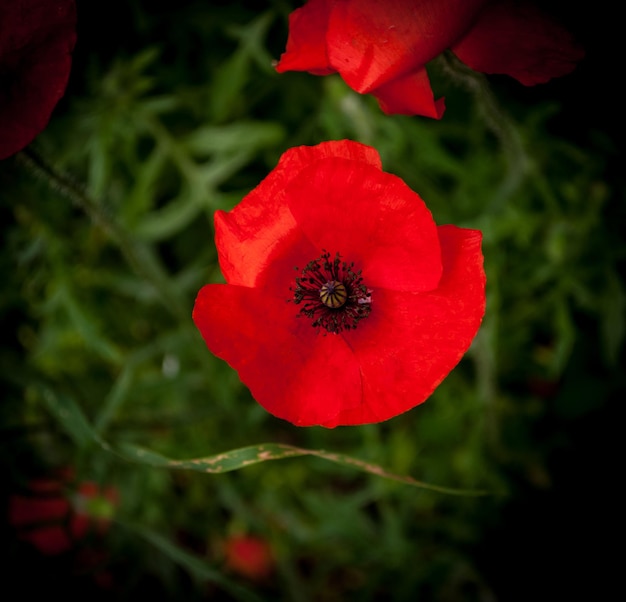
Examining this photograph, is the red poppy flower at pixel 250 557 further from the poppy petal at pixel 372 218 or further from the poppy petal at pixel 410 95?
the poppy petal at pixel 410 95

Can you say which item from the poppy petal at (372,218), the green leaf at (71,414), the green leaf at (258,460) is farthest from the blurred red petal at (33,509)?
the poppy petal at (372,218)

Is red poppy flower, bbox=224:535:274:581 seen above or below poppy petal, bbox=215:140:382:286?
below

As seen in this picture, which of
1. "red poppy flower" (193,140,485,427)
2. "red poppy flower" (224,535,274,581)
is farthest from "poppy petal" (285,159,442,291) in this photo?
"red poppy flower" (224,535,274,581)

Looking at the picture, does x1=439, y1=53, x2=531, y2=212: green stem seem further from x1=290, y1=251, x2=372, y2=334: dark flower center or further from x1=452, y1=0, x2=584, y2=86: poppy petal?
x1=290, y1=251, x2=372, y2=334: dark flower center

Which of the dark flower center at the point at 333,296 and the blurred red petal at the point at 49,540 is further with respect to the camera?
the blurred red petal at the point at 49,540

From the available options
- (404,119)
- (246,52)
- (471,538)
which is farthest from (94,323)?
(471,538)

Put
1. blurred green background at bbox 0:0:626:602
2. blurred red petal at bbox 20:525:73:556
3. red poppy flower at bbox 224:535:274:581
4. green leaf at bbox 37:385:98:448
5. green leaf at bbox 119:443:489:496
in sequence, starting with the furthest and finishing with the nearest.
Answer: red poppy flower at bbox 224:535:274:581
blurred red petal at bbox 20:525:73:556
blurred green background at bbox 0:0:626:602
green leaf at bbox 37:385:98:448
green leaf at bbox 119:443:489:496

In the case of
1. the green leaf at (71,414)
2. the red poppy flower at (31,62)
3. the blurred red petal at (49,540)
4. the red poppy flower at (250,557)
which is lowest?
the red poppy flower at (250,557)

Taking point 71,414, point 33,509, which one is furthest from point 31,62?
point 33,509
